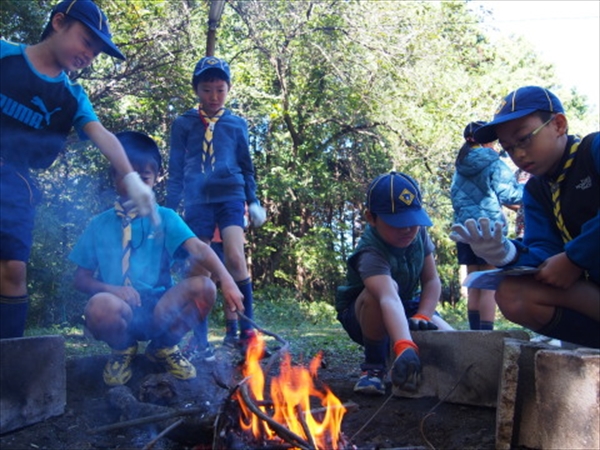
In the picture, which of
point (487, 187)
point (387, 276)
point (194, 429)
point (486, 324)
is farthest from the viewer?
point (487, 187)

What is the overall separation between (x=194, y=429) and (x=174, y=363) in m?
1.16

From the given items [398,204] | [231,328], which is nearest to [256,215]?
[231,328]

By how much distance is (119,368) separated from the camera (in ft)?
11.3

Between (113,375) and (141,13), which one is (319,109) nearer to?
(141,13)

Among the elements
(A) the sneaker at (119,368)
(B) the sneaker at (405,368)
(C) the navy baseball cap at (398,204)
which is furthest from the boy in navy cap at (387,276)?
(A) the sneaker at (119,368)

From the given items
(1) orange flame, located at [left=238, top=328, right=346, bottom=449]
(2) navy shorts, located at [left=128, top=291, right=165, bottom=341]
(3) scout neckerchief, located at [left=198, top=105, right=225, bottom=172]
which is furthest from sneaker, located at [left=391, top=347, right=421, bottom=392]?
(3) scout neckerchief, located at [left=198, top=105, right=225, bottom=172]

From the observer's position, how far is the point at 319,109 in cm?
1330

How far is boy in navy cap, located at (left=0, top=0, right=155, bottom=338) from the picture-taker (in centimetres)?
305

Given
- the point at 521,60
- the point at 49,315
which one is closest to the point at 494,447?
the point at 49,315

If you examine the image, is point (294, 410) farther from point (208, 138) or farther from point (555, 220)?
point (208, 138)

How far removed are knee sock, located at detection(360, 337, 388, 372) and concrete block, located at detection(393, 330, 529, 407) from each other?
0.70 feet

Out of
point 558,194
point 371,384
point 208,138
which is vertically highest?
point 208,138

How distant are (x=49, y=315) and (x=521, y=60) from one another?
19885 millimetres

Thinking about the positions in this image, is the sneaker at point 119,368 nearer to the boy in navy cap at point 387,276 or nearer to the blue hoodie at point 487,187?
the boy in navy cap at point 387,276
